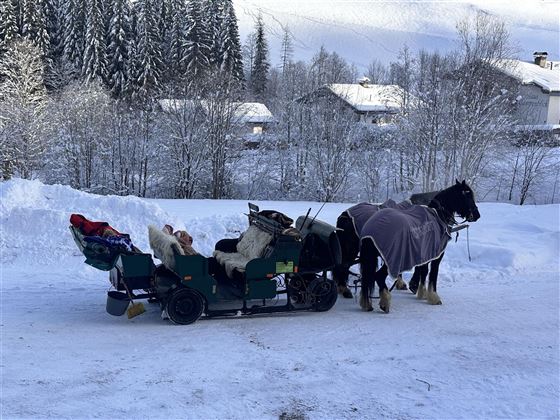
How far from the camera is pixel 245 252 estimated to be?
791 centimetres

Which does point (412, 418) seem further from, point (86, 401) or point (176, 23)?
point (176, 23)

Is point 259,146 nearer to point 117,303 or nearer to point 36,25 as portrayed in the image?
point 36,25

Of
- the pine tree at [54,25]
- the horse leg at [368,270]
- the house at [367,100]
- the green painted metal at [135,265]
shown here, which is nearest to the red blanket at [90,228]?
the green painted metal at [135,265]

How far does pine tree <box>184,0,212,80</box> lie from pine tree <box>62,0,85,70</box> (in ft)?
33.3

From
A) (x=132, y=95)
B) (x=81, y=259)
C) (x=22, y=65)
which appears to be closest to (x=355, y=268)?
(x=81, y=259)

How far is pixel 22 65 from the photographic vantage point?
37.3 meters

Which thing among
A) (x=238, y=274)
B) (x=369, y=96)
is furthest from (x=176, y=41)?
(x=238, y=274)

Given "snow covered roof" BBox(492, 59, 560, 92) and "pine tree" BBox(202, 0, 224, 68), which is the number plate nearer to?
"snow covered roof" BBox(492, 59, 560, 92)

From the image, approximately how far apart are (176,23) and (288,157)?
2760 cm

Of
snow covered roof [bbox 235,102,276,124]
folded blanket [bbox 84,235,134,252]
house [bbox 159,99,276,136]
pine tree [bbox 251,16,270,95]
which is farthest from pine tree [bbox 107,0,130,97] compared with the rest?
folded blanket [bbox 84,235,134,252]

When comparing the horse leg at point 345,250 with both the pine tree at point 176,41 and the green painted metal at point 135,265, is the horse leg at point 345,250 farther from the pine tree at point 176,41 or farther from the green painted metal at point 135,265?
the pine tree at point 176,41

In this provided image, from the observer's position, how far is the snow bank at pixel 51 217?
9.94 metres

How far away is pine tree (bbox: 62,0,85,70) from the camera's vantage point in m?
52.5

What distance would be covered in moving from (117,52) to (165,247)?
49.6m
